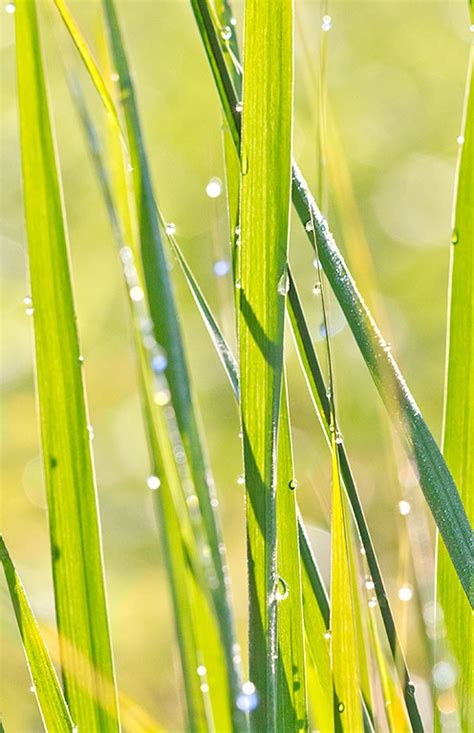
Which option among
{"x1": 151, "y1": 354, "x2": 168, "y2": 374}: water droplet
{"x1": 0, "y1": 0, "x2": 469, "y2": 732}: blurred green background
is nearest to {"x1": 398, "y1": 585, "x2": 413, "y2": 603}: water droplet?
{"x1": 151, "y1": 354, "x2": 168, "y2": 374}: water droplet

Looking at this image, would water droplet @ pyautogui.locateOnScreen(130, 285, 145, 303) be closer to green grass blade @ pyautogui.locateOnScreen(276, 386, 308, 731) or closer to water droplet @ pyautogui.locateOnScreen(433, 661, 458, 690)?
green grass blade @ pyautogui.locateOnScreen(276, 386, 308, 731)

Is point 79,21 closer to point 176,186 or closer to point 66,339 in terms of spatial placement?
point 176,186

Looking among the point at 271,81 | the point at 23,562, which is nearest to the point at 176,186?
the point at 23,562

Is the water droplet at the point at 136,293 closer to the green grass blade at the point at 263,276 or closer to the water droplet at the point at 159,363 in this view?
the water droplet at the point at 159,363

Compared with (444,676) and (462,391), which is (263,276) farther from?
(444,676)

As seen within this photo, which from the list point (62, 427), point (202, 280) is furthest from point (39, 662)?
point (202, 280)

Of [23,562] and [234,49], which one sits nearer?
[234,49]
